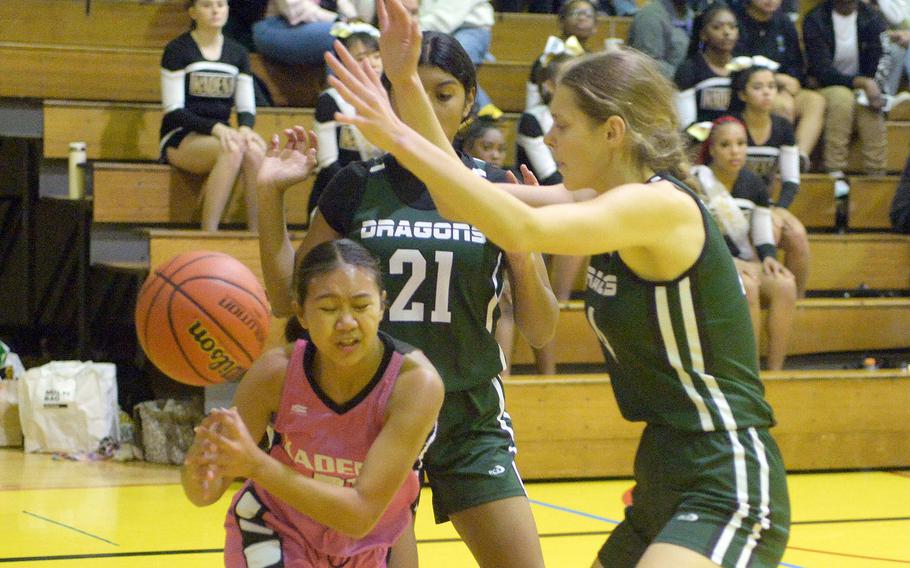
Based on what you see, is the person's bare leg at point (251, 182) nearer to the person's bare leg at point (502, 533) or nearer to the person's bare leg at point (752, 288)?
the person's bare leg at point (752, 288)

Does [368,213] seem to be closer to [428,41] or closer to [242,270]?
[428,41]

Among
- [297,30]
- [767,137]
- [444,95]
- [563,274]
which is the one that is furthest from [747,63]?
[444,95]

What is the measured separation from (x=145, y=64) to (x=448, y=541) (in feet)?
13.3

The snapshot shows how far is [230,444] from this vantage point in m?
2.30

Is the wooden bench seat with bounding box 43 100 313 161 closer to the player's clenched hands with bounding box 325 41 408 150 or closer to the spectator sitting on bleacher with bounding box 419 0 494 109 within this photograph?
the spectator sitting on bleacher with bounding box 419 0 494 109

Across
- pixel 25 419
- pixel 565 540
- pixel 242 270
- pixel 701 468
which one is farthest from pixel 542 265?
pixel 25 419

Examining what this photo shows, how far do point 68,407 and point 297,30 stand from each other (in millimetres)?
2597

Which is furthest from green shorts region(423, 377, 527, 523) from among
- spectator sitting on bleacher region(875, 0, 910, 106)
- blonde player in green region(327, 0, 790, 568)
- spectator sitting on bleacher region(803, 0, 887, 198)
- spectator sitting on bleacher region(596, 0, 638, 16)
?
spectator sitting on bleacher region(596, 0, 638, 16)

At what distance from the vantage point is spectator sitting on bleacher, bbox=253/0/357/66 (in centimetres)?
740

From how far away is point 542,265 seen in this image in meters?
3.13

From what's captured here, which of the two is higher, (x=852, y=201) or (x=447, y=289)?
(x=447, y=289)

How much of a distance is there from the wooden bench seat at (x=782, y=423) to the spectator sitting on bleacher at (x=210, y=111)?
1.88m

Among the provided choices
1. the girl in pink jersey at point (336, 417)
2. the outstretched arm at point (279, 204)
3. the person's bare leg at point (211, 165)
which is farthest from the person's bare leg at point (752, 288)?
the girl in pink jersey at point (336, 417)

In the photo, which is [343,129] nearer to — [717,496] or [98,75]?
[98,75]
